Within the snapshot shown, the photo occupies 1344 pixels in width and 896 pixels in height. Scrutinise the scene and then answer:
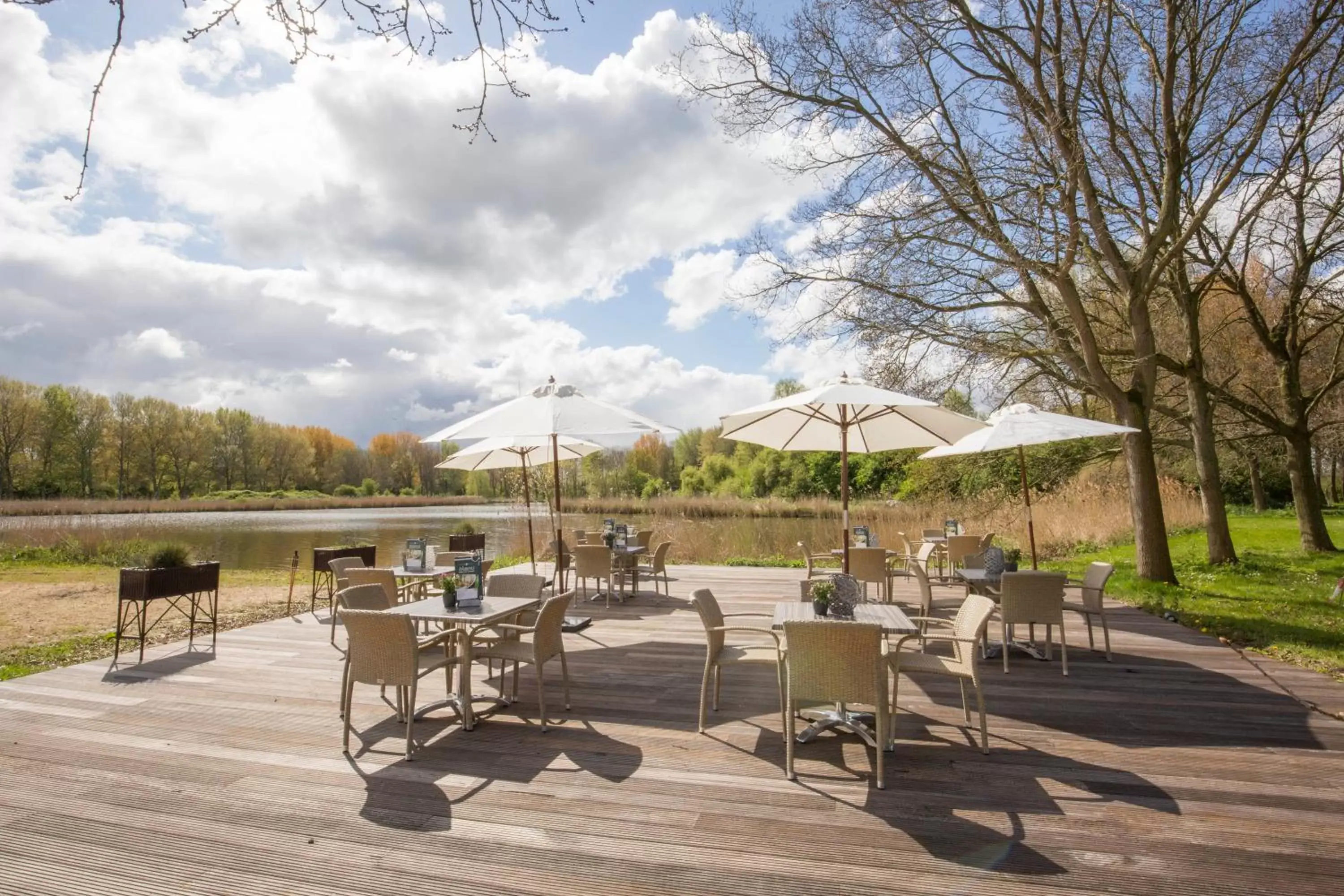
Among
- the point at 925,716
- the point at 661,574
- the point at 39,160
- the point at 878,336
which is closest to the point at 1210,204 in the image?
the point at 878,336

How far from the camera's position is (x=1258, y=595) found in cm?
809

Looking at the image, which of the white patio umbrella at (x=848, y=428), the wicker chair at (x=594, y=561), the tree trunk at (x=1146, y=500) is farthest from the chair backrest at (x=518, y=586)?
the tree trunk at (x=1146, y=500)

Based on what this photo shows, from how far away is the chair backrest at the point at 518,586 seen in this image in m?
5.18

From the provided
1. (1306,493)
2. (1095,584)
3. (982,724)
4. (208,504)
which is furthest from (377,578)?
(208,504)

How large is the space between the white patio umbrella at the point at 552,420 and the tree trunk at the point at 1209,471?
804 cm

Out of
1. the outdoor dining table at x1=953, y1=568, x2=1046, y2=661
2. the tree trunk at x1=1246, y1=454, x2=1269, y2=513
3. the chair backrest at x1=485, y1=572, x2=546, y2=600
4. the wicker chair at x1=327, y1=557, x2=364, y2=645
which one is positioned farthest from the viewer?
the tree trunk at x1=1246, y1=454, x2=1269, y2=513

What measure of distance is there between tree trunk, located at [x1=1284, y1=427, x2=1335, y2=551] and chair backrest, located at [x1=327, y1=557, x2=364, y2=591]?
46.0 ft

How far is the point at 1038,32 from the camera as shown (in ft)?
26.2

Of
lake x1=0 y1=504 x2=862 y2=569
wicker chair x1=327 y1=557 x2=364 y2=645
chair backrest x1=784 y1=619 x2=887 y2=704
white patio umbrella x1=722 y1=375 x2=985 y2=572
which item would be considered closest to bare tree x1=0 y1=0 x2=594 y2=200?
chair backrest x1=784 y1=619 x2=887 y2=704

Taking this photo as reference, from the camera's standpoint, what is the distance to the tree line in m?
33.5

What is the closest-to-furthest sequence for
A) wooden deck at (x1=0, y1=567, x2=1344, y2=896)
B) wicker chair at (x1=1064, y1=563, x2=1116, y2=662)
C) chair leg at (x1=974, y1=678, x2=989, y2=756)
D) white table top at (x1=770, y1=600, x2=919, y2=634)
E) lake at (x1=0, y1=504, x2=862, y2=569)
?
wooden deck at (x1=0, y1=567, x2=1344, y2=896), chair leg at (x1=974, y1=678, x2=989, y2=756), white table top at (x1=770, y1=600, x2=919, y2=634), wicker chair at (x1=1064, y1=563, x2=1116, y2=662), lake at (x1=0, y1=504, x2=862, y2=569)

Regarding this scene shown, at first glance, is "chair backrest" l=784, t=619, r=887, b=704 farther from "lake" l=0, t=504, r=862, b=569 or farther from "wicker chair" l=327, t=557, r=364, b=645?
"lake" l=0, t=504, r=862, b=569

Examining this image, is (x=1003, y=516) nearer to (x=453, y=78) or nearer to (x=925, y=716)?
(x=925, y=716)

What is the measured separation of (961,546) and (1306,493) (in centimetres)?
772
